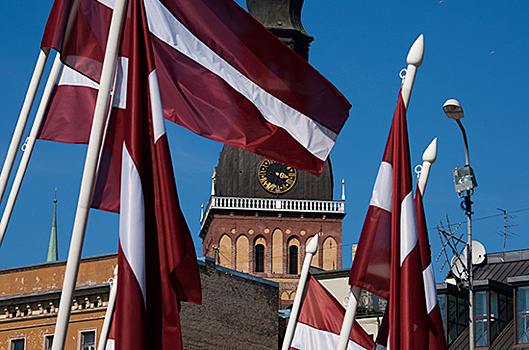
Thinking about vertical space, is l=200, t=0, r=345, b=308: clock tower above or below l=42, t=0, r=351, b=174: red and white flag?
above

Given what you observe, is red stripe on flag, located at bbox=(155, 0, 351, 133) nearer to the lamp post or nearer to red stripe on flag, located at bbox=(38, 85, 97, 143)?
red stripe on flag, located at bbox=(38, 85, 97, 143)

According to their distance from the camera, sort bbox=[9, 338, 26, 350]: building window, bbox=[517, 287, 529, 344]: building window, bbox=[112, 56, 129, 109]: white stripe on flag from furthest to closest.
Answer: bbox=[9, 338, 26, 350]: building window < bbox=[517, 287, 529, 344]: building window < bbox=[112, 56, 129, 109]: white stripe on flag

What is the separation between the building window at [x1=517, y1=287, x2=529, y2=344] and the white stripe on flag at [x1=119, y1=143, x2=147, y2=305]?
32.0 metres

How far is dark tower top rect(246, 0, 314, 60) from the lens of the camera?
4072 inches

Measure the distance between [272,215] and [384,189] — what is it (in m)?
87.3

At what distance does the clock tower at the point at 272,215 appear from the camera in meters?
98.6

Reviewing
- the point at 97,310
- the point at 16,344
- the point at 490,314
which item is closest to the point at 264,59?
the point at 490,314

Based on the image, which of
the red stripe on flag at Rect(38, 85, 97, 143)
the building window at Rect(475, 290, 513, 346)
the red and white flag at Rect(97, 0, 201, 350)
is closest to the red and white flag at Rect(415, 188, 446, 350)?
the red and white flag at Rect(97, 0, 201, 350)

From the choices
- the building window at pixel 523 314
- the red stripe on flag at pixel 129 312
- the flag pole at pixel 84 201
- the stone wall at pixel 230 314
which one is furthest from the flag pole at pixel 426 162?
the stone wall at pixel 230 314

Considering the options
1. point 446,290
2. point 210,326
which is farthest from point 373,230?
point 210,326

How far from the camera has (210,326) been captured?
48219 millimetres

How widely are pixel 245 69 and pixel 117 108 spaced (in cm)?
196

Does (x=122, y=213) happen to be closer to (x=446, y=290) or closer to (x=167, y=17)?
(x=167, y=17)

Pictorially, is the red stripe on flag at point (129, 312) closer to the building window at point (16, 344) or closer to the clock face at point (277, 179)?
the building window at point (16, 344)
